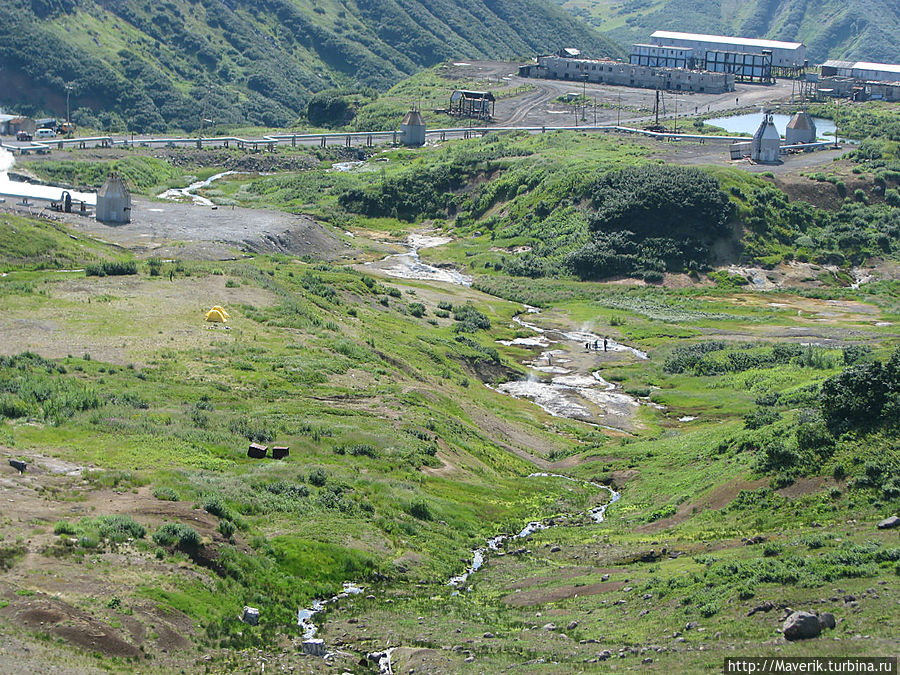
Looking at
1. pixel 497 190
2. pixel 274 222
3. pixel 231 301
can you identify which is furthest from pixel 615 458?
pixel 497 190

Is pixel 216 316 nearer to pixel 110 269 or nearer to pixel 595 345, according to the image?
pixel 110 269

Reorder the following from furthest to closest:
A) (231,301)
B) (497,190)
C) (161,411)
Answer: (497,190)
(231,301)
(161,411)

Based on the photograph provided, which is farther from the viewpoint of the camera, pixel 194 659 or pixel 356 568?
pixel 356 568

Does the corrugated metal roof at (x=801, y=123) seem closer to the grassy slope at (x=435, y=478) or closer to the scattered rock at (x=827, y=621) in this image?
the grassy slope at (x=435, y=478)

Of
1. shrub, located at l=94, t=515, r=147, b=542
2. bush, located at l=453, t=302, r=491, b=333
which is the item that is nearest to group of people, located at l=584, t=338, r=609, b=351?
bush, located at l=453, t=302, r=491, b=333

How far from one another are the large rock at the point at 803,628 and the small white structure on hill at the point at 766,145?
505 feet

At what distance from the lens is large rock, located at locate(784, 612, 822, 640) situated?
120ft

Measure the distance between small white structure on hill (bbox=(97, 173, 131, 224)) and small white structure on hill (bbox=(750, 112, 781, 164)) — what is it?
304 ft

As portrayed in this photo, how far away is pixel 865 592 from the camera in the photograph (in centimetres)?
3909

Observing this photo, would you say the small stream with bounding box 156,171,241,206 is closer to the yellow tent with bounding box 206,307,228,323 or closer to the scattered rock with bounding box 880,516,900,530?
the yellow tent with bounding box 206,307,228,323

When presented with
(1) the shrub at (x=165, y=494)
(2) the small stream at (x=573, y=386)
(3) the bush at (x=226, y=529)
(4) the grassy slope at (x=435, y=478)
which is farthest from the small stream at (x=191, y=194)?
(3) the bush at (x=226, y=529)

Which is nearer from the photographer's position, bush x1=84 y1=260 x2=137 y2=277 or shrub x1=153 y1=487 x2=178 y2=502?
shrub x1=153 y1=487 x2=178 y2=502

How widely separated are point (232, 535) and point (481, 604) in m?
9.61

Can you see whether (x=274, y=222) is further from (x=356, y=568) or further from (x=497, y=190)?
(x=356, y=568)
